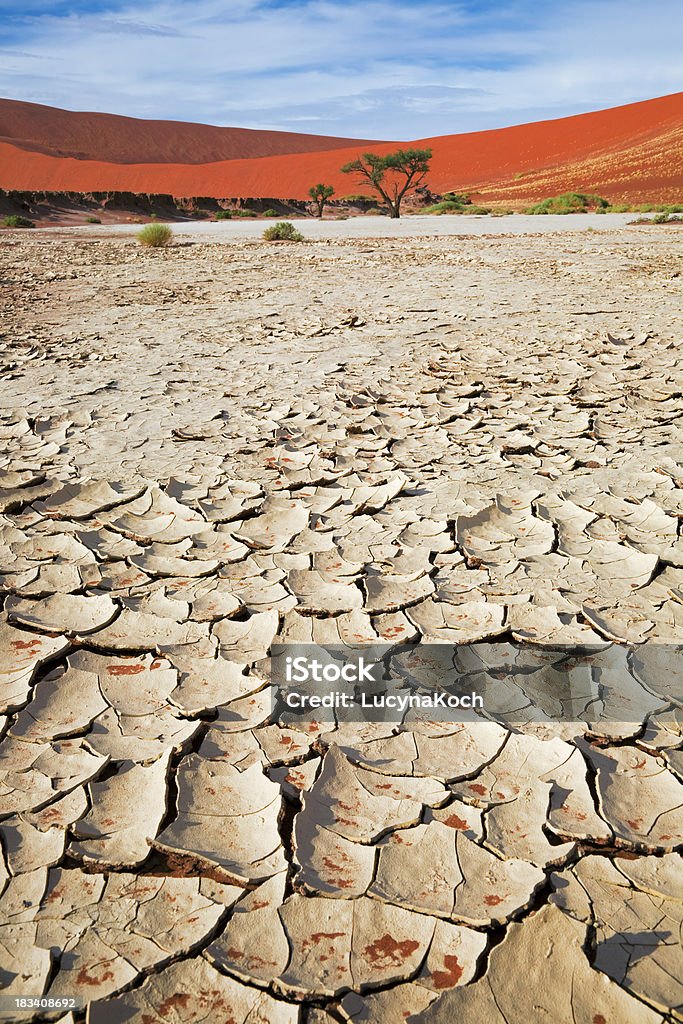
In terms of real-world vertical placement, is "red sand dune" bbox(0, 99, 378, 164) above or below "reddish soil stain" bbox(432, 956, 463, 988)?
above

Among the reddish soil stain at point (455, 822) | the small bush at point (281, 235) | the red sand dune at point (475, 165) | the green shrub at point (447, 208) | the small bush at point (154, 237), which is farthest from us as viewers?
the red sand dune at point (475, 165)

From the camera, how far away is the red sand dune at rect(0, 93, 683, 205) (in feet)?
122

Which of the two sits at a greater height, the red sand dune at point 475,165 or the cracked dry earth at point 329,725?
the red sand dune at point 475,165

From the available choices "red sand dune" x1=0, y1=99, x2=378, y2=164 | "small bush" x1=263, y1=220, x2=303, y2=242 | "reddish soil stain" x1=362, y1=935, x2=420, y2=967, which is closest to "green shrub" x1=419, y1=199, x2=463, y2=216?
"small bush" x1=263, y1=220, x2=303, y2=242

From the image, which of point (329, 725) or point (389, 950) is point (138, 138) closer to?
point (329, 725)

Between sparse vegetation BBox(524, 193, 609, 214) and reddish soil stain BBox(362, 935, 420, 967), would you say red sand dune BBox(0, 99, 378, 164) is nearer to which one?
sparse vegetation BBox(524, 193, 609, 214)

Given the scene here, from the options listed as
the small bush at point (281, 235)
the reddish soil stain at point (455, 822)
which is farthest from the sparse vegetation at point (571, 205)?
the reddish soil stain at point (455, 822)

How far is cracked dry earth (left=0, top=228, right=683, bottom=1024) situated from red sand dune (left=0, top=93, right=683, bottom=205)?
34.8m

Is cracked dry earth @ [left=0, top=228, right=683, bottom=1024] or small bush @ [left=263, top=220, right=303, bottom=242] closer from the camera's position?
cracked dry earth @ [left=0, top=228, right=683, bottom=1024]

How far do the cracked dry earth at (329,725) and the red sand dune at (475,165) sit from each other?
114ft

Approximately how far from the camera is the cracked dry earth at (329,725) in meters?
0.92

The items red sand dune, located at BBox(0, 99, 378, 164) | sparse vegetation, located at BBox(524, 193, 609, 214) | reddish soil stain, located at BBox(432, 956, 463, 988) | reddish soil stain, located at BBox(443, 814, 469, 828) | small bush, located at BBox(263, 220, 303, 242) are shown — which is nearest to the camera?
reddish soil stain, located at BBox(432, 956, 463, 988)

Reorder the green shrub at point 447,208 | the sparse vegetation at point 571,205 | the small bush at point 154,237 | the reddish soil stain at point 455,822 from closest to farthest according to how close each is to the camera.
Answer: the reddish soil stain at point 455,822 → the small bush at point 154,237 → the sparse vegetation at point 571,205 → the green shrub at point 447,208

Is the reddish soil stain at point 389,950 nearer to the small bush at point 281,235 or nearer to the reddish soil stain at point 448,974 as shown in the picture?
the reddish soil stain at point 448,974
